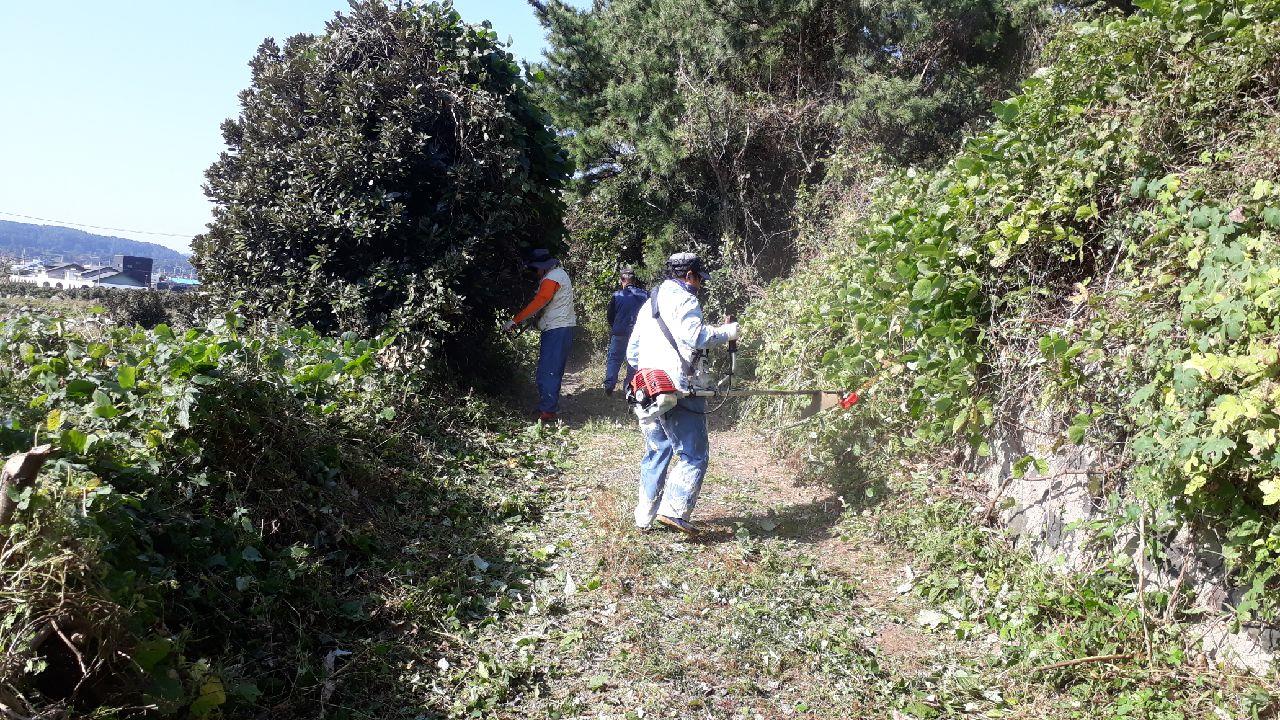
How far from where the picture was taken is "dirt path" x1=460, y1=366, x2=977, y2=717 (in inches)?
135

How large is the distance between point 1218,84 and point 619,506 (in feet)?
13.7

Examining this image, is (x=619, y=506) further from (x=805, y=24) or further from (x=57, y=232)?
(x=57, y=232)

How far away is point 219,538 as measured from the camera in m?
3.54

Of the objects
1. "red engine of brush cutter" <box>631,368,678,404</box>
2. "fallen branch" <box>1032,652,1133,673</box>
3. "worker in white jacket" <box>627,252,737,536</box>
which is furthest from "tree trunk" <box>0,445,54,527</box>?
"fallen branch" <box>1032,652,1133,673</box>

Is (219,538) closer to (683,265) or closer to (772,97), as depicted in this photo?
(683,265)

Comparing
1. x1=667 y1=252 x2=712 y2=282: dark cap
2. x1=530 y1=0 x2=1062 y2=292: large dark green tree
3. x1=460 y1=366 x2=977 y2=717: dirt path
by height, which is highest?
x1=530 y1=0 x2=1062 y2=292: large dark green tree

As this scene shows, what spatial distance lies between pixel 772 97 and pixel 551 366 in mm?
6088

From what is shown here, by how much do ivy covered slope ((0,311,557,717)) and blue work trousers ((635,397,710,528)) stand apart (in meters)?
0.95

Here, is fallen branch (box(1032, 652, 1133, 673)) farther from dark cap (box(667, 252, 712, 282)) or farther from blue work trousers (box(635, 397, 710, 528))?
dark cap (box(667, 252, 712, 282))

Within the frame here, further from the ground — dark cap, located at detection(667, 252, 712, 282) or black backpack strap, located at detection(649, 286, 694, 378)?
dark cap, located at detection(667, 252, 712, 282)

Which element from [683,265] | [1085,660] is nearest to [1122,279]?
[1085,660]

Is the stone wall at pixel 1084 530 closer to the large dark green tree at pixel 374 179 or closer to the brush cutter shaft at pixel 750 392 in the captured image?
the brush cutter shaft at pixel 750 392

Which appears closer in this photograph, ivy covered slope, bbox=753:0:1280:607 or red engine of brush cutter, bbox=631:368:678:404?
ivy covered slope, bbox=753:0:1280:607

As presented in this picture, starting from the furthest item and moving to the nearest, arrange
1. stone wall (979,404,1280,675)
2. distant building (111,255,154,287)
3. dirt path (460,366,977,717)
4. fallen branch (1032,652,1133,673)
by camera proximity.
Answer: distant building (111,255,154,287)
dirt path (460,366,977,717)
fallen branch (1032,652,1133,673)
stone wall (979,404,1280,675)
